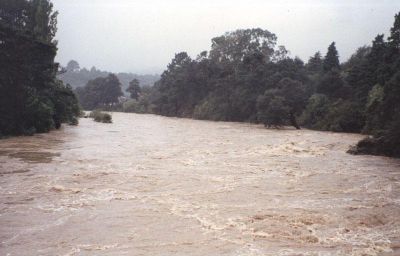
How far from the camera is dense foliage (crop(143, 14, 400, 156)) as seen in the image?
27.5 metres

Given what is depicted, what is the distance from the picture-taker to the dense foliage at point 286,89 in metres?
27.5

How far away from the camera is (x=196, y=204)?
35.6 feet

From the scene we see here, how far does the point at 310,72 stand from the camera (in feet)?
185

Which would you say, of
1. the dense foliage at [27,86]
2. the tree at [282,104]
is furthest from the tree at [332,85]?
the dense foliage at [27,86]

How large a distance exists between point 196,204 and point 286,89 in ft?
103

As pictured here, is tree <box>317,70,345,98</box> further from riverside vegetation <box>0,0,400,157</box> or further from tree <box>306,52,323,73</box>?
tree <box>306,52,323,73</box>

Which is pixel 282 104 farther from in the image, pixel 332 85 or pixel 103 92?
pixel 103 92

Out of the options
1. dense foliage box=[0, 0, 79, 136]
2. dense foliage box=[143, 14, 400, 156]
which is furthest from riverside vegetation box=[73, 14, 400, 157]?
dense foliage box=[0, 0, 79, 136]

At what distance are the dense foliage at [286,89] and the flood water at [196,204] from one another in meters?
7.39

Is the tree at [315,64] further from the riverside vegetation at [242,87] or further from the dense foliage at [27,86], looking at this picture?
the dense foliage at [27,86]

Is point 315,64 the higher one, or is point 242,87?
point 315,64

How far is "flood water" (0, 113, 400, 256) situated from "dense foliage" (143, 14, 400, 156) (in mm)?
7387

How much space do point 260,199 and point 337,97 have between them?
32.9 m

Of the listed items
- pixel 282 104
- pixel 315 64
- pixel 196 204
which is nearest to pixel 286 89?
pixel 282 104
